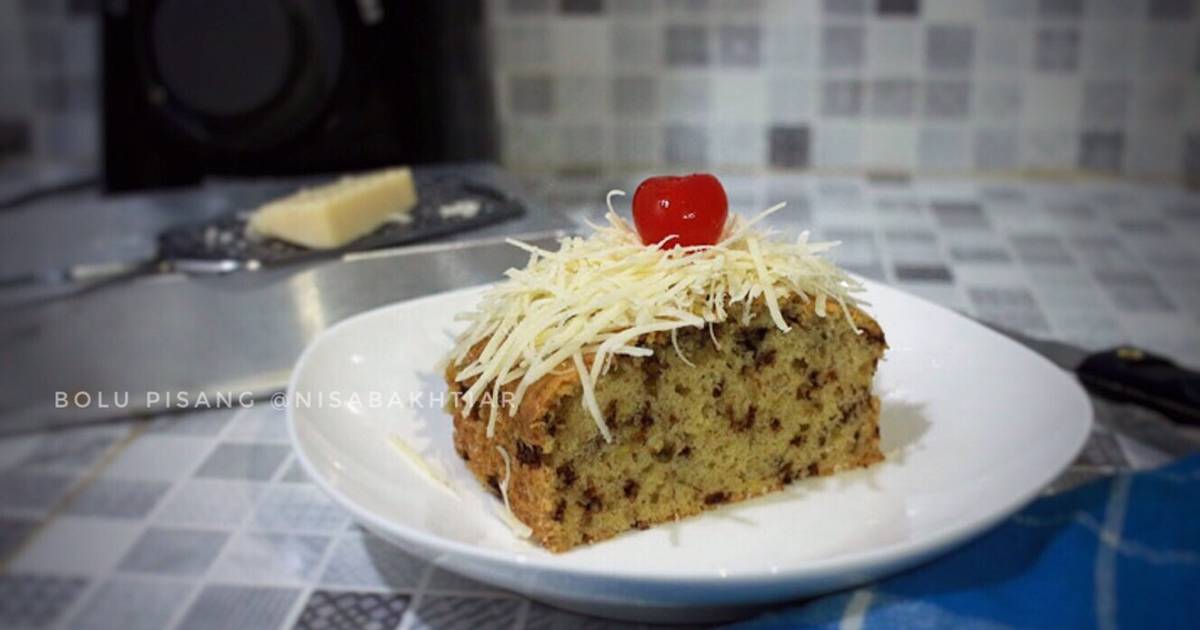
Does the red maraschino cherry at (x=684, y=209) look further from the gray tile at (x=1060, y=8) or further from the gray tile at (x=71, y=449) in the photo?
the gray tile at (x=1060, y=8)

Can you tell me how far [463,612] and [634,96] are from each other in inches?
38.6

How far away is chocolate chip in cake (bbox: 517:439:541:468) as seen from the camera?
0.52 m

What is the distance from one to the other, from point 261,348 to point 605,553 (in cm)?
37

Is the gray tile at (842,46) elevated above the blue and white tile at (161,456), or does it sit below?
above

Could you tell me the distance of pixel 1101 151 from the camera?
4.52ft

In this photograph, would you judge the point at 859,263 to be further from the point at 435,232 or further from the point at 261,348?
the point at 261,348

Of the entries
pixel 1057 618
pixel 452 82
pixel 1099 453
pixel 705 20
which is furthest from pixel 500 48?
pixel 1057 618

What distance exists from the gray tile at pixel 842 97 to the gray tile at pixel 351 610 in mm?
Answer: 1014

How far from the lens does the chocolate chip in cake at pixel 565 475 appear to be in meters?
0.52

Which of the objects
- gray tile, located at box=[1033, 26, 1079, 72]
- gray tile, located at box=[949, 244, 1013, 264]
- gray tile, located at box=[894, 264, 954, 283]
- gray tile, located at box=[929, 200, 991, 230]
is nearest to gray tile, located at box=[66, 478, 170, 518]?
gray tile, located at box=[894, 264, 954, 283]

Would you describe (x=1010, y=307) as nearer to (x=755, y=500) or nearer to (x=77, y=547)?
(x=755, y=500)

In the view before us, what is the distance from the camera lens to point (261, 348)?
2.56ft

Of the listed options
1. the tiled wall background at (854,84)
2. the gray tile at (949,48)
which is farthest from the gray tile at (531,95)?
the gray tile at (949,48)

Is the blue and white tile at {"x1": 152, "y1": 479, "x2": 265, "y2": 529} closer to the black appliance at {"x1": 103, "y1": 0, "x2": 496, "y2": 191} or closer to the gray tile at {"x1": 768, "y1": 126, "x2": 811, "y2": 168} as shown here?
the black appliance at {"x1": 103, "y1": 0, "x2": 496, "y2": 191}
